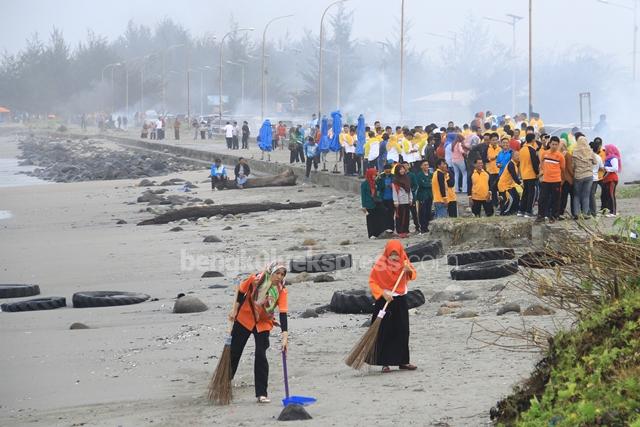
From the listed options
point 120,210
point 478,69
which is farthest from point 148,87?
point 120,210

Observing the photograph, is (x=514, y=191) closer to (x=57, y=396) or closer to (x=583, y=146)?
(x=583, y=146)

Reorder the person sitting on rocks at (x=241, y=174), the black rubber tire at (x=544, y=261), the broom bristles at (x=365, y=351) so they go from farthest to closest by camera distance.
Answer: the person sitting on rocks at (x=241, y=174) < the broom bristles at (x=365, y=351) < the black rubber tire at (x=544, y=261)

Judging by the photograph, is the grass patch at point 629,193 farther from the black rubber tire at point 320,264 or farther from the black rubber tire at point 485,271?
the black rubber tire at point 485,271

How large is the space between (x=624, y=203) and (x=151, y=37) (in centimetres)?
15893

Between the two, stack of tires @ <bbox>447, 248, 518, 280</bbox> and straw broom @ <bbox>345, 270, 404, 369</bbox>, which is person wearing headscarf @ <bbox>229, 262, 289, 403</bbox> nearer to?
straw broom @ <bbox>345, 270, 404, 369</bbox>

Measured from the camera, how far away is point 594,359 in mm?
7609

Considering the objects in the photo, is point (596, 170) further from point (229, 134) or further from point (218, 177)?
point (229, 134)

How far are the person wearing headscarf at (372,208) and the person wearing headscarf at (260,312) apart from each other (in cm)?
1141

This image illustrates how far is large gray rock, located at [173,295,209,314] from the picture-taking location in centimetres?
1548

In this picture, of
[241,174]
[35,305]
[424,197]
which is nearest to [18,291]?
[35,305]

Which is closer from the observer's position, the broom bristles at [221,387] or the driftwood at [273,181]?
the broom bristles at [221,387]

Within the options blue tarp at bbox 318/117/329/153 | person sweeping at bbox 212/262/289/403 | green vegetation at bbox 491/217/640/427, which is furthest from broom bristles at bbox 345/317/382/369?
blue tarp at bbox 318/117/329/153

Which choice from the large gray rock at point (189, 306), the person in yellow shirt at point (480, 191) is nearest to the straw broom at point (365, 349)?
the large gray rock at point (189, 306)

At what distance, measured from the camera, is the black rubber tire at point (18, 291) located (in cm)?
1812
